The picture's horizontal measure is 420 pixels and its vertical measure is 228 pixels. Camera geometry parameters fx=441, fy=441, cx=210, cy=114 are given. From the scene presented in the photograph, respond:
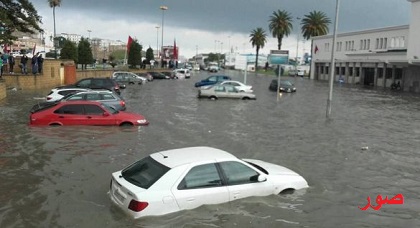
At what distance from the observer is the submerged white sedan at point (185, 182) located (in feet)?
25.2

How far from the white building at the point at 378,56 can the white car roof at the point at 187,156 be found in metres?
53.0

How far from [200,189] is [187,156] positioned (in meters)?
0.78

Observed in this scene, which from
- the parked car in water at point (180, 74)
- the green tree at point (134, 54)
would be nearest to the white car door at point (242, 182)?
the parked car in water at point (180, 74)

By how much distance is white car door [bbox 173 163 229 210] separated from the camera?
25.9ft

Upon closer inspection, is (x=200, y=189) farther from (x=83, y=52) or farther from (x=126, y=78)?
(x=83, y=52)

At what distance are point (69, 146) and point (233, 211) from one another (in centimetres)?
854

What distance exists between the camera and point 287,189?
9.43m

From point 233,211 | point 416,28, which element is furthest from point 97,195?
point 416,28

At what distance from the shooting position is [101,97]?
21.9 meters

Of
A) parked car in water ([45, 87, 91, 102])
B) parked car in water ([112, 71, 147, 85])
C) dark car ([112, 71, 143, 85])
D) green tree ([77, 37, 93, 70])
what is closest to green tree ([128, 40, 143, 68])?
green tree ([77, 37, 93, 70])

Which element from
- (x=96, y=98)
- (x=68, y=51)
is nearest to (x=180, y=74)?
(x=68, y=51)

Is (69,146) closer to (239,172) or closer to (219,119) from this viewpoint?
(239,172)

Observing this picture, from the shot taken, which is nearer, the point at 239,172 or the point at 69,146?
the point at 239,172

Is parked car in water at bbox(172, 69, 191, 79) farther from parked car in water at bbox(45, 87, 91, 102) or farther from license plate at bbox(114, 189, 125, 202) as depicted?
license plate at bbox(114, 189, 125, 202)
